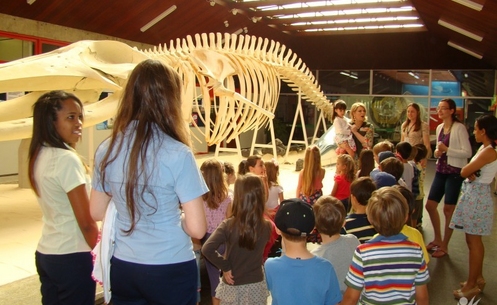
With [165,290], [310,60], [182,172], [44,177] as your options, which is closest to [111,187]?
[182,172]

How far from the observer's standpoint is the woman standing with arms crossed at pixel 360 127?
6211 mm

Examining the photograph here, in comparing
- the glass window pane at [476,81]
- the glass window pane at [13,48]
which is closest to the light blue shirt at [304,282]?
the glass window pane at [13,48]

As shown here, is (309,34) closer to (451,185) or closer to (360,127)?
(360,127)

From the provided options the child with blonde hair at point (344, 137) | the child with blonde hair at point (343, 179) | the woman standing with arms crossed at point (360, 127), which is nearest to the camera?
the child with blonde hair at point (343, 179)

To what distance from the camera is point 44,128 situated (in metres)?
2.29

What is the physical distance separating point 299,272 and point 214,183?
1.38 meters

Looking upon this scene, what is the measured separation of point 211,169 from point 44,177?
4.53 feet

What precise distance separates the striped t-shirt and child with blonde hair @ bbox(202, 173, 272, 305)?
68 centimetres

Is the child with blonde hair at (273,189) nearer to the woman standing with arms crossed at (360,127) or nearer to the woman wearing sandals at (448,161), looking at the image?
the woman wearing sandals at (448,161)

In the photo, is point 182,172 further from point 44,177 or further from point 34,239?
point 34,239

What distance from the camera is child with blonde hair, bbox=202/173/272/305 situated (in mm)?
2777

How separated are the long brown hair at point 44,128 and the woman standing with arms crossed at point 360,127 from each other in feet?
14.8

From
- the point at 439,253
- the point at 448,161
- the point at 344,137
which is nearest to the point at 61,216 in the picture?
the point at 448,161

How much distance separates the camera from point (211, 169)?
3383 millimetres
